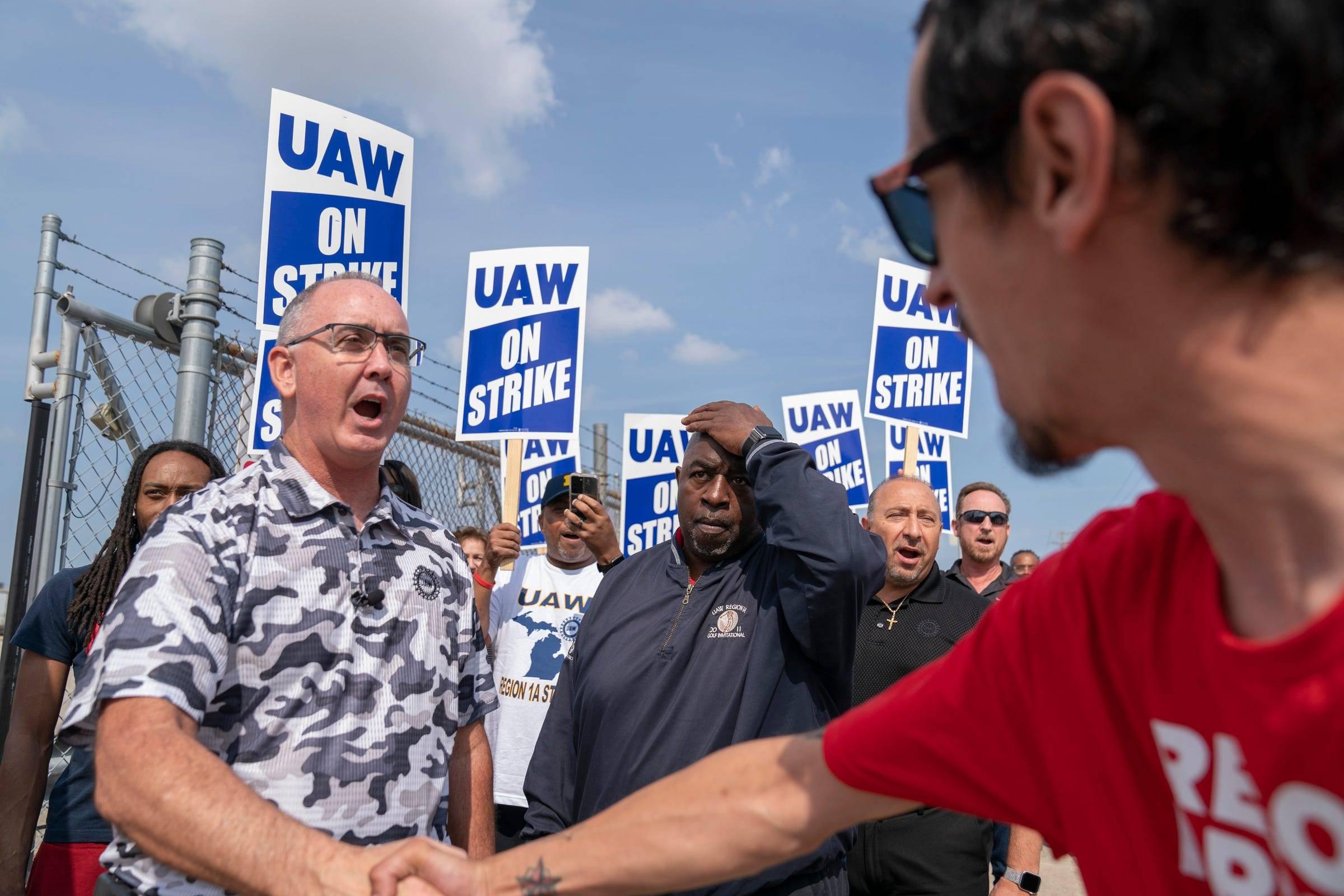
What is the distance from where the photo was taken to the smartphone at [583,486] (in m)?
5.02

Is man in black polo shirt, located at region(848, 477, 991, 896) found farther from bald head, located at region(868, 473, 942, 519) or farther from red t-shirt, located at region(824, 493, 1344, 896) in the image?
red t-shirt, located at region(824, 493, 1344, 896)

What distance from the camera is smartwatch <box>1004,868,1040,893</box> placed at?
4141mm

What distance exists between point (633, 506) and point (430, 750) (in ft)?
21.1

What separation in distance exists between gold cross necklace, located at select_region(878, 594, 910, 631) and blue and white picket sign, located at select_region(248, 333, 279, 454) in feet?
9.32

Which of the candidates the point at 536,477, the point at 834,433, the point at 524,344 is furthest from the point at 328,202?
the point at 834,433

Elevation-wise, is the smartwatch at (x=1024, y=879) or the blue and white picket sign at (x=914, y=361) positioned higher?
the blue and white picket sign at (x=914, y=361)

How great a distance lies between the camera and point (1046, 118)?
3.14 ft

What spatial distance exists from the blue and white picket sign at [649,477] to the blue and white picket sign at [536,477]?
2.18 feet

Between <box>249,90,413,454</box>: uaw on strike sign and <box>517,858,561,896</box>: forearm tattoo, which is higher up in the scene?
<box>249,90,413,454</box>: uaw on strike sign

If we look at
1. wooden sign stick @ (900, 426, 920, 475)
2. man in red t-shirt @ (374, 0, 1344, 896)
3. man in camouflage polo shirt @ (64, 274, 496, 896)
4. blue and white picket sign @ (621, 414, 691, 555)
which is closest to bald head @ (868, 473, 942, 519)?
wooden sign stick @ (900, 426, 920, 475)

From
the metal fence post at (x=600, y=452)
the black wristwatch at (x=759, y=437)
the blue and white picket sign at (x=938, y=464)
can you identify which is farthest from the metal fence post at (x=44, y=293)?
the blue and white picket sign at (x=938, y=464)

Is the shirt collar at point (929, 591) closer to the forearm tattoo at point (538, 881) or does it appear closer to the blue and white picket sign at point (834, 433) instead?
the forearm tattoo at point (538, 881)

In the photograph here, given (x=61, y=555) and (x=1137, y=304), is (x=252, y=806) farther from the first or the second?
(x=61, y=555)

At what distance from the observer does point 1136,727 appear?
3.97ft
